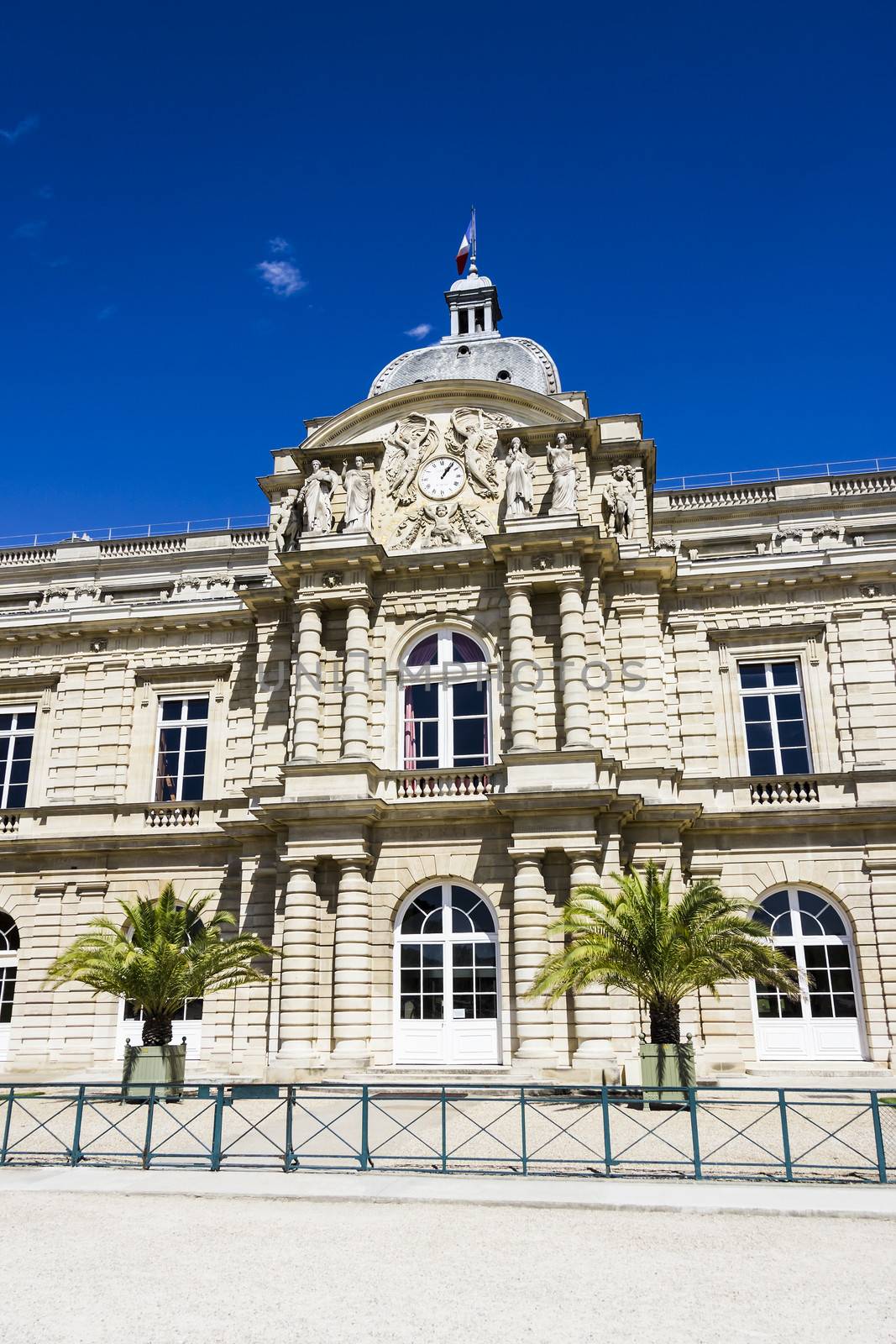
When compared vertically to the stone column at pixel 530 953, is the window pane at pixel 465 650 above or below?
above

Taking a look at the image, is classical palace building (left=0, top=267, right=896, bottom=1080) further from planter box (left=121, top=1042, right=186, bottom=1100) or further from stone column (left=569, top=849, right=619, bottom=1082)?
planter box (left=121, top=1042, right=186, bottom=1100)

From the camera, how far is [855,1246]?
9.32 meters

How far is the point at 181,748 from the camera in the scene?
2750cm

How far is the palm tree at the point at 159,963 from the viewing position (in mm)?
19484

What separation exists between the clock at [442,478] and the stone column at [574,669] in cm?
398

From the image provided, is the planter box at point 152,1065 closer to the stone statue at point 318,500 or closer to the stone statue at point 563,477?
the stone statue at point 318,500

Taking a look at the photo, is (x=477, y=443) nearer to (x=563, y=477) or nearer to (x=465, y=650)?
(x=563, y=477)

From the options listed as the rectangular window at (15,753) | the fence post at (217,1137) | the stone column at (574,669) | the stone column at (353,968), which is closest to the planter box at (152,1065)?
the stone column at (353,968)

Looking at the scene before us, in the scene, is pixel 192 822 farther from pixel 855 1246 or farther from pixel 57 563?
pixel 855 1246

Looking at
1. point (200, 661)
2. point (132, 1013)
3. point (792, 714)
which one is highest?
point (200, 661)

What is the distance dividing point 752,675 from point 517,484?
7.07m

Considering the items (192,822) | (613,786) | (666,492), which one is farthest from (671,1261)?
(666,492)

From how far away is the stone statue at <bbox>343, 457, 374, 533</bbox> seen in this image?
989 inches

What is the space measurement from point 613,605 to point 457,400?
20.7ft
